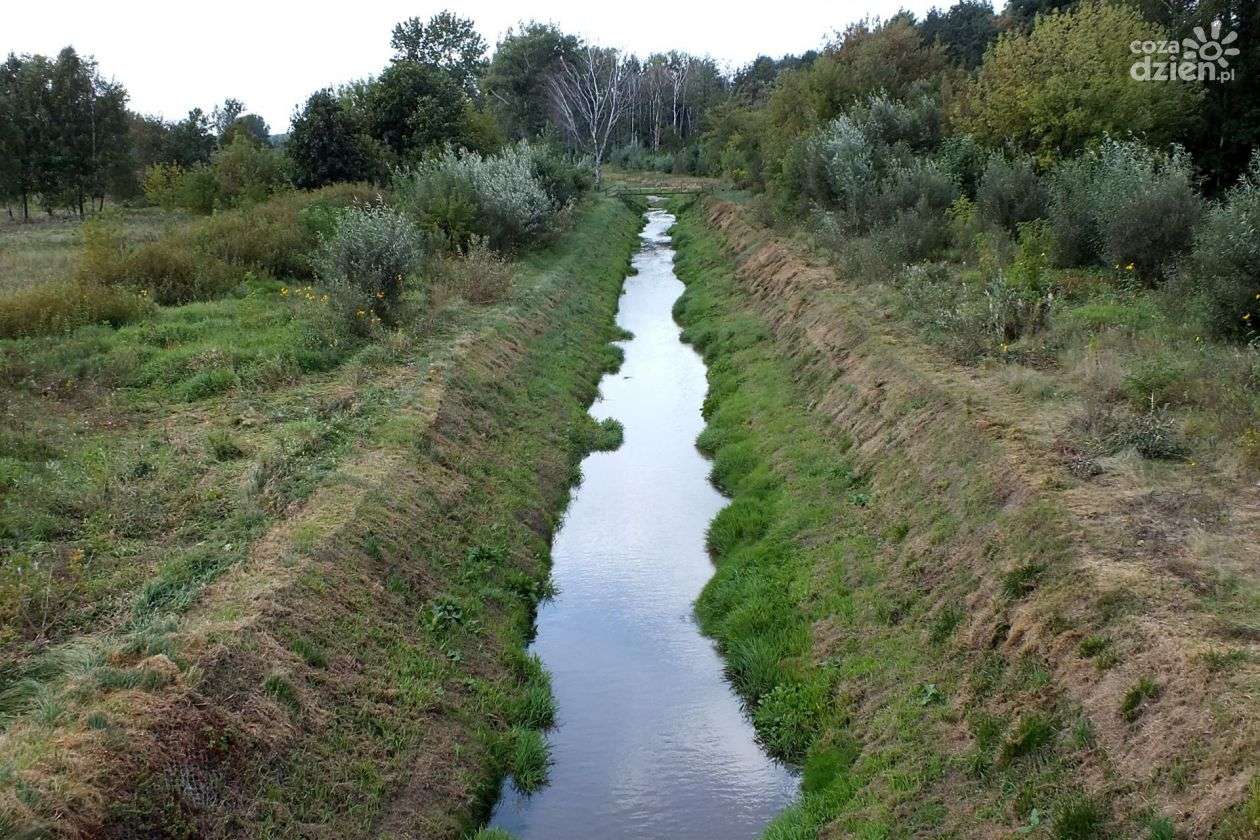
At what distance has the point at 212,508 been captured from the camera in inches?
364

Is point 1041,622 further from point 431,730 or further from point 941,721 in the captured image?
point 431,730

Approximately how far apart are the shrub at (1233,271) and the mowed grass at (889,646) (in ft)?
14.4

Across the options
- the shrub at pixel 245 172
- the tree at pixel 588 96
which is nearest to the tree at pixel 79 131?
the shrub at pixel 245 172

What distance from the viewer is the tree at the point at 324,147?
98.4ft

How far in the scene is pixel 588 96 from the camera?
62469 mm

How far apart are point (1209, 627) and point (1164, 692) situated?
71 cm

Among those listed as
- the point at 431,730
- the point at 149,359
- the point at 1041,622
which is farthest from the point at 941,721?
the point at 149,359

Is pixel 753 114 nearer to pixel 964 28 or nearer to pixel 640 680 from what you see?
pixel 964 28

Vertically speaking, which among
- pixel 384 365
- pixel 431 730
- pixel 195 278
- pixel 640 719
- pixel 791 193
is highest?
pixel 791 193

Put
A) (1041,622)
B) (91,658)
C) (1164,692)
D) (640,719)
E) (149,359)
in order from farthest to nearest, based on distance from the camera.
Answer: (149,359) → (640,719) → (1041,622) → (91,658) → (1164,692)

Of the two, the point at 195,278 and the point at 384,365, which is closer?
the point at 384,365

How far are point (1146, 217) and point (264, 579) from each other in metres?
15.0

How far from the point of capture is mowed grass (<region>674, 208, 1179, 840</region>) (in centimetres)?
653

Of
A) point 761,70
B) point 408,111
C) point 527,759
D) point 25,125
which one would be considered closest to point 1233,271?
point 527,759
